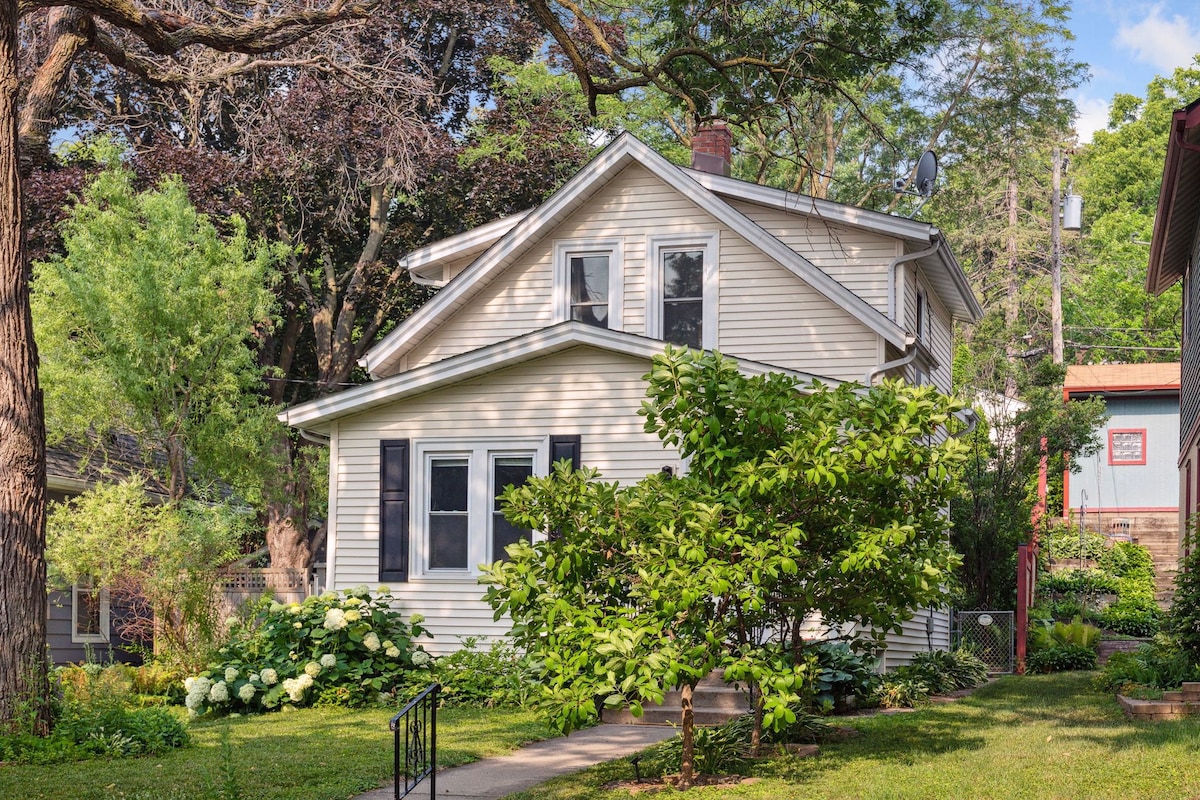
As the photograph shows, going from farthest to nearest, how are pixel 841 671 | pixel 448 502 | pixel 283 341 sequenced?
1. pixel 283 341
2. pixel 448 502
3. pixel 841 671

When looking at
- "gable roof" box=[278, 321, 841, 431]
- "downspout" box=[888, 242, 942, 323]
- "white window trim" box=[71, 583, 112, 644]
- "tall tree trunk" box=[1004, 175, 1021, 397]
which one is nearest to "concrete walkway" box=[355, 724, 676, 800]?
"gable roof" box=[278, 321, 841, 431]

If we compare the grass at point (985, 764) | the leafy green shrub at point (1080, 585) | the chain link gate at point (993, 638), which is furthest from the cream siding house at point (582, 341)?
the leafy green shrub at point (1080, 585)

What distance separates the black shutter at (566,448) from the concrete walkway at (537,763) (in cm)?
395

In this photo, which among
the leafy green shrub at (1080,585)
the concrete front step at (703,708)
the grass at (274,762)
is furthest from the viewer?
the leafy green shrub at (1080,585)

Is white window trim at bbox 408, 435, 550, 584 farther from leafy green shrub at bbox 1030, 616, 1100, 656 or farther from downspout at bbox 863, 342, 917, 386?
leafy green shrub at bbox 1030, 616, 1100, 656

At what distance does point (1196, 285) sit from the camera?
18.8 metres

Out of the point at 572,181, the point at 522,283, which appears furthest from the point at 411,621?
the point at 572,181

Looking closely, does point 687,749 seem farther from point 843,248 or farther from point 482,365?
point 843,248

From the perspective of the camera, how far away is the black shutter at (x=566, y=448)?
53.3 feet

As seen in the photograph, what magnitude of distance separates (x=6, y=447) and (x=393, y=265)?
62.4 feet

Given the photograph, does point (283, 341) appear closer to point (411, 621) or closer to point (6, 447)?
point (411, 621)

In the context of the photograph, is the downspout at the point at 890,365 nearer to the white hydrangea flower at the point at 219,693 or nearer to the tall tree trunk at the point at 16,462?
the white hydrangea flower at the point at 219,693

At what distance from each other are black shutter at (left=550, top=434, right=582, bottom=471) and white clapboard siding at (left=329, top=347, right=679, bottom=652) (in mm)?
91

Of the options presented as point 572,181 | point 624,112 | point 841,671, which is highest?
point 624,112
